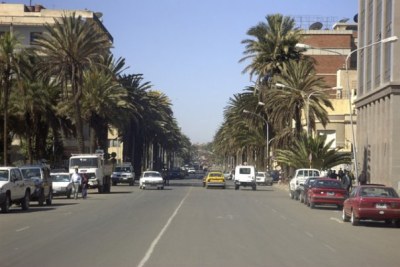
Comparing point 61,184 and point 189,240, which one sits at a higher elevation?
point 61,184

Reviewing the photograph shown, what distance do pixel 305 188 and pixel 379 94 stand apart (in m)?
15.8

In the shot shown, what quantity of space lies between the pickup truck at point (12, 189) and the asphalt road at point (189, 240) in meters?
0.79

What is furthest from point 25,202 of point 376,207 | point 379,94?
point 379,94

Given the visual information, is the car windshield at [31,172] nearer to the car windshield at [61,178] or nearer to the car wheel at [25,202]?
the car wheel at [25,202]

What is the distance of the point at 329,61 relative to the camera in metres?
109

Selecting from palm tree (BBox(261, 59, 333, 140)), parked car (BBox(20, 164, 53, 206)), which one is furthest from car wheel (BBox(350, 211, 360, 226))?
palm tree (BBox(261, 59, 333, 140))

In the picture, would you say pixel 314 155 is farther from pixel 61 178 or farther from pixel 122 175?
pixel 61 178

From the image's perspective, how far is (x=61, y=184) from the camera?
138 ft

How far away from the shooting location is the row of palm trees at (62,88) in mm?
56219

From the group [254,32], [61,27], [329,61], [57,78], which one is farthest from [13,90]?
[329,61]

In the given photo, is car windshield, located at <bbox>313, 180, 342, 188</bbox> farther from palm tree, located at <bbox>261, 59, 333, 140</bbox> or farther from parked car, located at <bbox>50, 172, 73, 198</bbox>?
palm tree, located at <bbox>261, 59, 333, 140</bbox>

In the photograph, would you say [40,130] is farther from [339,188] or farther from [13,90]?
[339,188]

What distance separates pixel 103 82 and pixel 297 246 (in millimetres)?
53007

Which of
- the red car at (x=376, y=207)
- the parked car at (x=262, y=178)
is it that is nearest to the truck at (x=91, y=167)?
the red car at (x=376, y=207)
